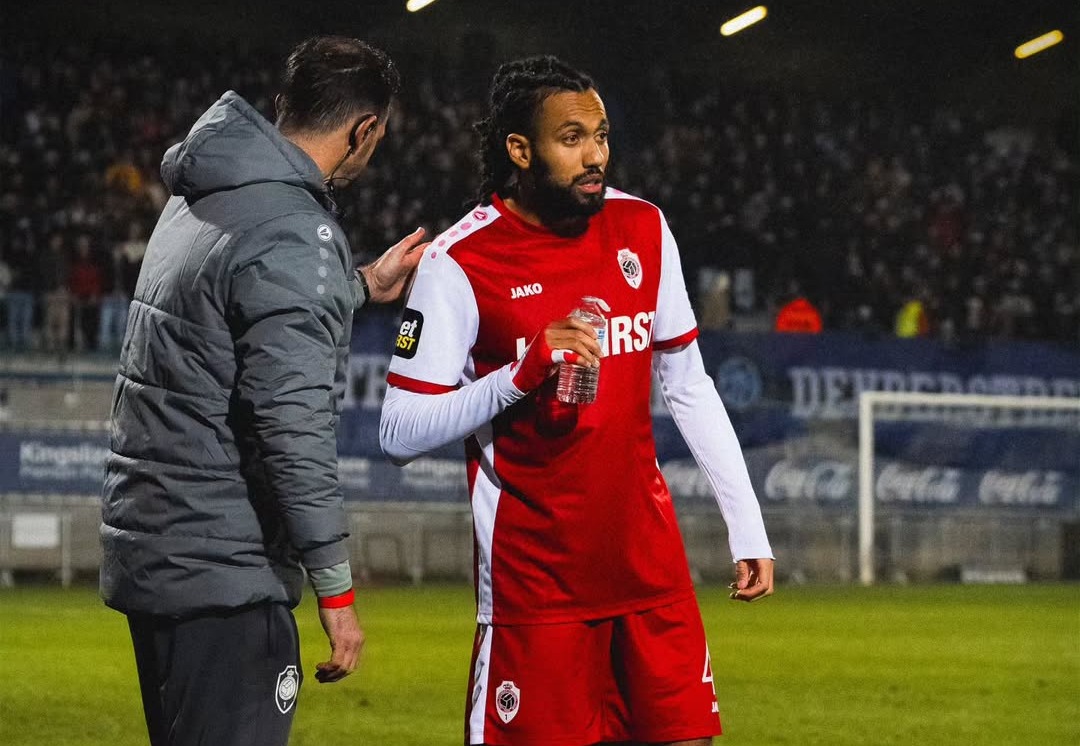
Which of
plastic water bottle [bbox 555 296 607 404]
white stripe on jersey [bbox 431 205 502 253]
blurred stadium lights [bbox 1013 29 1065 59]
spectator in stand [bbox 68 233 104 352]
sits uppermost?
blurred stadium lights [bbox 1013 29 1065 59]

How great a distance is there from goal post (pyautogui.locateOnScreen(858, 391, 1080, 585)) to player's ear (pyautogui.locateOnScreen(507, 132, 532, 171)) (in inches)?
517

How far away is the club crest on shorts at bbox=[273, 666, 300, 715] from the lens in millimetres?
3131

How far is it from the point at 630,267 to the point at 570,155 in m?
0.28

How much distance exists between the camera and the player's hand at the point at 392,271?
385 centimetres

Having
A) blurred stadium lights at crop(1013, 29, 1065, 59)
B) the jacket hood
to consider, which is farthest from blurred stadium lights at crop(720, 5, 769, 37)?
the jacket hood

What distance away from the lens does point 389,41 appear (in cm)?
2491

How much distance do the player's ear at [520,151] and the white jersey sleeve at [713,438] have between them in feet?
1.73

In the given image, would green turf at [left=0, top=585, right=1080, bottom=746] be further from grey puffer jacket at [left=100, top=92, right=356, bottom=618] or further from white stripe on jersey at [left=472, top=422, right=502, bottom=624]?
grey puffer jacket at [left=100, top=92, right=356, bottom=618]

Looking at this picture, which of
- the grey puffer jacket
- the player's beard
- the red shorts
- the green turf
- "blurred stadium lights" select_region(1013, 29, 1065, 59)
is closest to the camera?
the grey puffer jacket

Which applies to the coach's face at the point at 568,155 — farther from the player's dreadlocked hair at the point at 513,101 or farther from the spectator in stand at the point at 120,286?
the spectator in stand at the point at 120,286

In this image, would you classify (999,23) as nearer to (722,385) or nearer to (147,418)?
(722,385)

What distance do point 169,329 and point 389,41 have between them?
22.4 meters

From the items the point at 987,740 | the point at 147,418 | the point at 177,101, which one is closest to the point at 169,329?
the point at 147,418

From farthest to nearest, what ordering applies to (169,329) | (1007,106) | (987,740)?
(1007,106)
(987,740)
(169,329)
